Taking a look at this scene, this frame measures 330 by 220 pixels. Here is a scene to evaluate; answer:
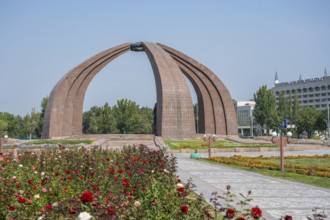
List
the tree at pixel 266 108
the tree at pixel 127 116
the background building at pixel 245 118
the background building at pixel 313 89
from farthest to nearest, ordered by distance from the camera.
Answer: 1. the background building at pixel 245 118
2. the background building at pixel 313 89
3. the tree at pixel 127 116
4. the tree at pixel 266 108

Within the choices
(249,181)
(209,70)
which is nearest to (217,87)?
(209,70)

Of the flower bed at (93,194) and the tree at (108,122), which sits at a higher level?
the tree at (108,122)

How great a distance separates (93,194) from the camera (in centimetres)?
452

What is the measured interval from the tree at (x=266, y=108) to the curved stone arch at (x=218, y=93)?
17252 millimetres

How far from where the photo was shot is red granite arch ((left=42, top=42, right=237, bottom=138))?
2858cm

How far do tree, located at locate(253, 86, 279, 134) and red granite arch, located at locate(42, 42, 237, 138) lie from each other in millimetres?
17359

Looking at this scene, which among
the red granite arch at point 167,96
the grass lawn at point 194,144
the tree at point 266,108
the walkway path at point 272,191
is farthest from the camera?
the tree at point 266,108

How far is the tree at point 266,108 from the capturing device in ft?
158

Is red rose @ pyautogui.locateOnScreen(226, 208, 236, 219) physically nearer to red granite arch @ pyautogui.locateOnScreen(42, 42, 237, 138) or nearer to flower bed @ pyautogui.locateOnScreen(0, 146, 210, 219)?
flower bed @ pyautogui.locateOnScreen(0, 146, 210, 219)

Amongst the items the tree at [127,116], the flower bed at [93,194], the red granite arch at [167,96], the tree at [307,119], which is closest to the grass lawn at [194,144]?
the red granite arch at [167,96]

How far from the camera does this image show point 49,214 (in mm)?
3271

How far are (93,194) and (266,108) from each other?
45.9 metres

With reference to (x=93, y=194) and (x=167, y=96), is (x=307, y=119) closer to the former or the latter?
(x=167, y=96)

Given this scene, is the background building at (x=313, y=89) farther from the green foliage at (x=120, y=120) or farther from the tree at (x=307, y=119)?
the green foliage at (x=120, y=120)
